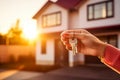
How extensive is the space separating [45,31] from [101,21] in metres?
7.09

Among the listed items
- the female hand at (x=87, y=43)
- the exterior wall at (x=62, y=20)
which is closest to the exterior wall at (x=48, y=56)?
the exterior wall at (x=62, y=20)

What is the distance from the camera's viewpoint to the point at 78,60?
22391mm

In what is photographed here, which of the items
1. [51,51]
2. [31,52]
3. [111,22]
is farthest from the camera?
[31,52]

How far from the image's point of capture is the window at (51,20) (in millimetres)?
23469

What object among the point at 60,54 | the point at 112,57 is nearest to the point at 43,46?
the point at 60,54

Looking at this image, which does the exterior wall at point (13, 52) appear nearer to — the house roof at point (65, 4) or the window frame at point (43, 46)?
the window frame at point (43, 46)

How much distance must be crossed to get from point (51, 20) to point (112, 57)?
23.3m

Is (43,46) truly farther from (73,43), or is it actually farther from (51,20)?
(73,43)

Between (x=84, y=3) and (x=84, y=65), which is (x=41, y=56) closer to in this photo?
(x=84, y=65)

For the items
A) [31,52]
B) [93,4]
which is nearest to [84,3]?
[93,4]

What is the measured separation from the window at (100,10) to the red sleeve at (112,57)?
61.5ft

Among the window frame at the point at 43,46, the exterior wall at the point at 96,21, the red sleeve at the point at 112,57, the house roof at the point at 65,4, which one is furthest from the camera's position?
the window frame at the point at 43,46

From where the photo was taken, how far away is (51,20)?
79.7ft

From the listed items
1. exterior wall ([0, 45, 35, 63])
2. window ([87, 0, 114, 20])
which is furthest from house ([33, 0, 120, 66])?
exterior wall ([0, 45, 35, 63])
